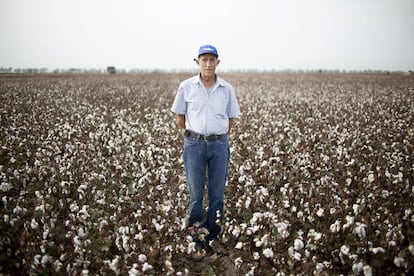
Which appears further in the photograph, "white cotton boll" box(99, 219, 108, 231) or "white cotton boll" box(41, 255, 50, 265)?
"white cotton boll" box(99, 219, 108, 231)

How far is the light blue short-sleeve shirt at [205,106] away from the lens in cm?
329

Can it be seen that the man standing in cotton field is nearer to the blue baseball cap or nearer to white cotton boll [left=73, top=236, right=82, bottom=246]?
the blue baseball cap

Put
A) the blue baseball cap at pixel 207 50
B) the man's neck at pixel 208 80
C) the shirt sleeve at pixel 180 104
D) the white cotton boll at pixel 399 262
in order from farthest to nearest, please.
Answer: the shirt sleeve at pixel 180 104 < the man's neck at pixel 208 80 < the blue baseball cap at pixel 207 50 < the white cotton boll at pixel 399 262

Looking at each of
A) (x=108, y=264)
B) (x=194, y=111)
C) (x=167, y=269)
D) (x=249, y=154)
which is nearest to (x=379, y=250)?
(x=167, y=269)

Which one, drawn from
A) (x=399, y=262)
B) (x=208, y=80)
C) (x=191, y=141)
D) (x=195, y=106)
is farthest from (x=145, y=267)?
(x=399, y=262)

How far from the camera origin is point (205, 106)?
130 inches

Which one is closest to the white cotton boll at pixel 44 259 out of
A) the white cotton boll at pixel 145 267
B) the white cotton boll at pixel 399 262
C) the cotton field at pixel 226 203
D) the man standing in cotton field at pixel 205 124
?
the cotton field at pixel 226 203

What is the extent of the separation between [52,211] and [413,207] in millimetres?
5481

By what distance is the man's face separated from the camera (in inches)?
124

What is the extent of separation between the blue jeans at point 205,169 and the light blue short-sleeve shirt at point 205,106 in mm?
162

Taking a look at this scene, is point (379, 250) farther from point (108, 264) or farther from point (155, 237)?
point (108, 264)

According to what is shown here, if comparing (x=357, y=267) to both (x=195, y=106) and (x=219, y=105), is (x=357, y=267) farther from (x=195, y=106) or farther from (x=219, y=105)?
(x=195, y=106)

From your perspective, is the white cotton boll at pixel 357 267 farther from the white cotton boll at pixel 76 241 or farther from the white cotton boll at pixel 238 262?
the white cotton boll at pixel 76 241

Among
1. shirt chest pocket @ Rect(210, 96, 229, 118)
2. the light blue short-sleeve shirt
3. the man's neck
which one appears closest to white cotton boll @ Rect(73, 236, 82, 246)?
the light blue short-sleeve shirt
